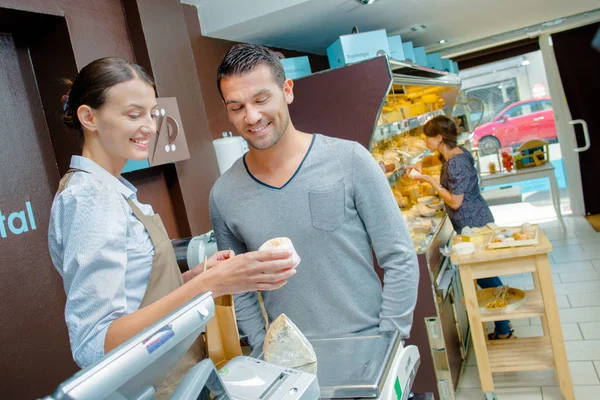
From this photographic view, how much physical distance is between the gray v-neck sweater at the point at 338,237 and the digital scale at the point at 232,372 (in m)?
0.20

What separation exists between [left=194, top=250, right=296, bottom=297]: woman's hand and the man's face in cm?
66

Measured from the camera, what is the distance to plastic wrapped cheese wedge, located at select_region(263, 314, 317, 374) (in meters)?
1.24

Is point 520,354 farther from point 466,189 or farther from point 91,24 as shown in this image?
point 91,24

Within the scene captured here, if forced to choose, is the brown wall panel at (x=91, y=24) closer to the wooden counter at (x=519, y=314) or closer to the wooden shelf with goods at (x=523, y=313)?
the wooden counter at (x=519, y=314)

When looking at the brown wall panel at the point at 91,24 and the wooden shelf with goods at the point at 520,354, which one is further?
the wooden shelf with goods at the point at 520,354

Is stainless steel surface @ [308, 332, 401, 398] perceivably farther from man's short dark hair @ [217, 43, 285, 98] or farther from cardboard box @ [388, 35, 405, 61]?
cardboard box @ [388, 35, 405, 61]

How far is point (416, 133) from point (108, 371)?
5541 mm

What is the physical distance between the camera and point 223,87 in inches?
67.8

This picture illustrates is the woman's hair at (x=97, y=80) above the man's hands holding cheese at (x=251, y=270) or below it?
above

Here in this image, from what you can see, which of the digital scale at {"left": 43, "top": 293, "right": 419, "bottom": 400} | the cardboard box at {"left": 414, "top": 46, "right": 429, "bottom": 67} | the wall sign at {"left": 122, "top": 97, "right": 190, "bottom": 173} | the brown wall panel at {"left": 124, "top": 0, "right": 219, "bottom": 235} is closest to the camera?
the digital scale at {"left": 43, "top": 293, "right": 419, "bottom": 400}

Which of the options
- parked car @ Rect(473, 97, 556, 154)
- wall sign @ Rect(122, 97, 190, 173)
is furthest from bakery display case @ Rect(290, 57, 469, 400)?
parked car @ Rect(473, 97, 556, 154)

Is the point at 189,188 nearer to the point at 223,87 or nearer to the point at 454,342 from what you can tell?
the point at 223,87

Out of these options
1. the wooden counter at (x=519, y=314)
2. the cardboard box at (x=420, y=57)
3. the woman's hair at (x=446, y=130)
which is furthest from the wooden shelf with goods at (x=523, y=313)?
the cardboard box at (x=420, y=57)

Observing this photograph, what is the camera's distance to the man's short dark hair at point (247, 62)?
5.47 ft
